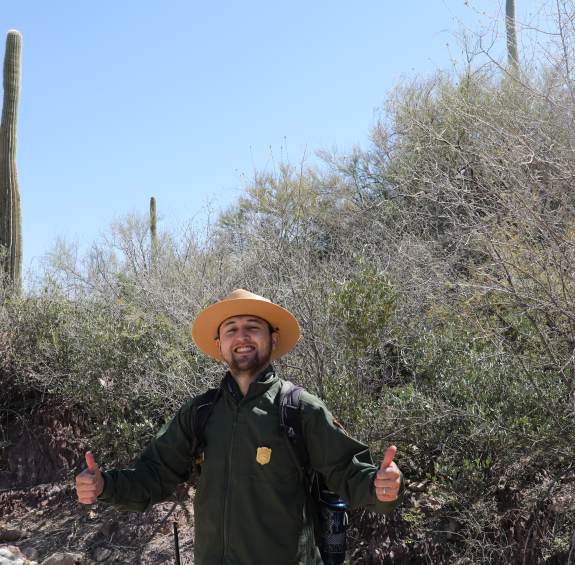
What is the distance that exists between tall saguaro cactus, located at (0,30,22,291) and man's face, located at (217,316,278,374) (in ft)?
32.9

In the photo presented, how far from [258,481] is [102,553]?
182 inches

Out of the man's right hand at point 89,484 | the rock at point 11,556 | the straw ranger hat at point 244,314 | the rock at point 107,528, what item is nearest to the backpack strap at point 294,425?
the straw ranger hat at point 244,314

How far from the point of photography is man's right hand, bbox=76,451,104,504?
2924mm

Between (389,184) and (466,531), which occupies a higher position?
(389,184)

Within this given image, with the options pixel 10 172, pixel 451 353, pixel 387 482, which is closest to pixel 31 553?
pixel 451 353

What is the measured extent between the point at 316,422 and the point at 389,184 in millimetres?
8903

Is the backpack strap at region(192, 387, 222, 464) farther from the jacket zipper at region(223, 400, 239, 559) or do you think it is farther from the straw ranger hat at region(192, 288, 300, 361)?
the straw ranger hat at region(192, 288, 300, 361)

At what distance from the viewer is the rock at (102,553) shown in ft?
22.6

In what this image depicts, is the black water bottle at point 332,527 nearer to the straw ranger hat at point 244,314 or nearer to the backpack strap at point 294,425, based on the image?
the backpack strap at point 294,425

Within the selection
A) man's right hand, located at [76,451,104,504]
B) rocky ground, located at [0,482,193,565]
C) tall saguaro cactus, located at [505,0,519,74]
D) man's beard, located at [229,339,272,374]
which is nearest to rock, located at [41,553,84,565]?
rocky ground, located at [0,482,193,565]

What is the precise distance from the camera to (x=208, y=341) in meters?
3.52

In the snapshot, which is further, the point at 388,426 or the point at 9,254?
the point at 9,254

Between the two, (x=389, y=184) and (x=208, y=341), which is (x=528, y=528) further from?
(x=389, y=184)

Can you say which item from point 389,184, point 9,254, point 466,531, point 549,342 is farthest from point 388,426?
point 9,254
